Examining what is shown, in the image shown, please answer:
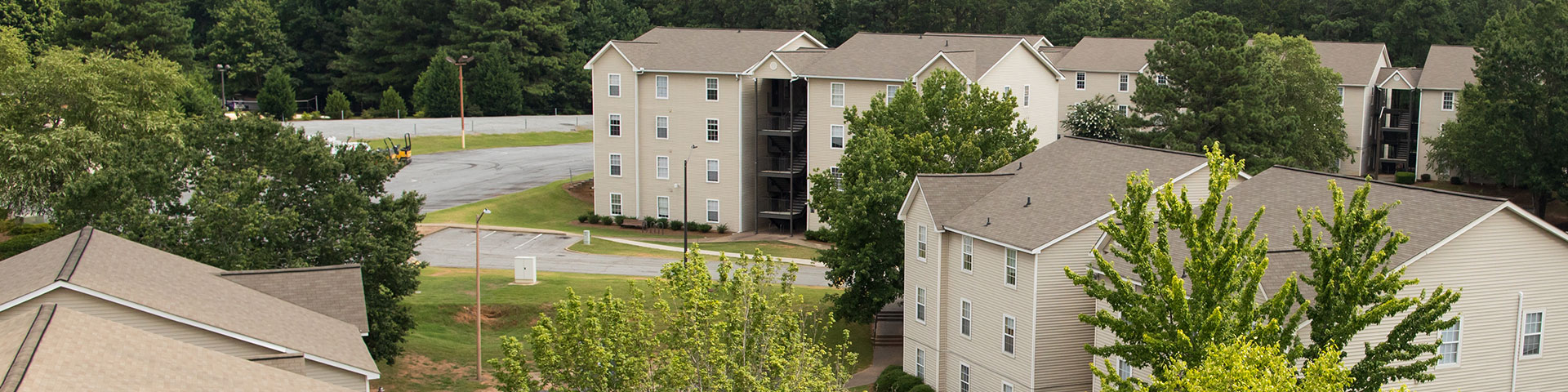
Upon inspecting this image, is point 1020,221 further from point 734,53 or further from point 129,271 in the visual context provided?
point 734,53

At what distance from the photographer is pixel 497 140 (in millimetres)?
107750

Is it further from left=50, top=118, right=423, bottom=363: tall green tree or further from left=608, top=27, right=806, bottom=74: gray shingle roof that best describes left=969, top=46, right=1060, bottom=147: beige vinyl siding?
left=50, top=118, right=423, bottom=363: tall green tree

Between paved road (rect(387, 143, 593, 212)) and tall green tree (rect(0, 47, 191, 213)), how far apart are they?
61.5 ft

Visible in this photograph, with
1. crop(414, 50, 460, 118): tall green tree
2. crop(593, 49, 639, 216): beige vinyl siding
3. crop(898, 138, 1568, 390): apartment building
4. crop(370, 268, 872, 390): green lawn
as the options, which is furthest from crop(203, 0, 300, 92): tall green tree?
crop(898, 138, 1568, 390): apartment building

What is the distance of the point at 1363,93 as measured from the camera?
301 ft

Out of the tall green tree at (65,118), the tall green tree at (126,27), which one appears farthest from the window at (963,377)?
the tall green tree at (126,27)

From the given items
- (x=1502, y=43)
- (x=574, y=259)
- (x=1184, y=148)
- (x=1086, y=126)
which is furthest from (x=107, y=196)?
(x=1502, y=43)

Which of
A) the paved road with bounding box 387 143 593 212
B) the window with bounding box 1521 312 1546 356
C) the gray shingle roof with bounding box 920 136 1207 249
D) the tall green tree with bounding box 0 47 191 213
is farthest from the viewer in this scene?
the paved road with bounding box 387 143 593 212

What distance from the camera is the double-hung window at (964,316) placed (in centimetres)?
4319

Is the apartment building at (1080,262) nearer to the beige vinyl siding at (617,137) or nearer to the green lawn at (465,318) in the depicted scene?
the green lawn at (465,318)

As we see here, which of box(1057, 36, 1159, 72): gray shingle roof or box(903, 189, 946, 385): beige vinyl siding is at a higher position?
box(1057, 36, 1159, 72): gray shingle roof

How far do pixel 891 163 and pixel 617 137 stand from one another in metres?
32.6

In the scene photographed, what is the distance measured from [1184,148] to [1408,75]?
1208 inches

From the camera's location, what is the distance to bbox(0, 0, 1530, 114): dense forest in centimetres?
11281
